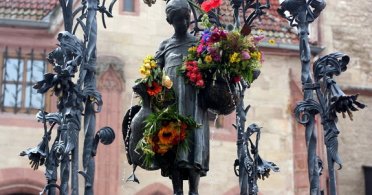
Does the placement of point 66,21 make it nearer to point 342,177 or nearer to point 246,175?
point 246,175

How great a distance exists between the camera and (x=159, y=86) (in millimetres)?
6004

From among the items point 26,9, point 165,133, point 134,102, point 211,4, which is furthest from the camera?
point 26,9

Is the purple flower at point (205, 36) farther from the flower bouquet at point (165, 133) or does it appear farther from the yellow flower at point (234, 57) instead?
the flower bouquet at point (165, 133)

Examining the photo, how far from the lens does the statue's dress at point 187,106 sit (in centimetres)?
583

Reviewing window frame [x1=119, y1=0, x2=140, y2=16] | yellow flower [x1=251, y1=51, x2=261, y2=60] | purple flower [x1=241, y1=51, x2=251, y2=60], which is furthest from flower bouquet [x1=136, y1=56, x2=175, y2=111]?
window frame [x1=119, y1=0, x2=140, y2=16]

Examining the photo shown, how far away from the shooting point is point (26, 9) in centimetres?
1834

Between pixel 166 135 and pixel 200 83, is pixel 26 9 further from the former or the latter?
pixel 166 135

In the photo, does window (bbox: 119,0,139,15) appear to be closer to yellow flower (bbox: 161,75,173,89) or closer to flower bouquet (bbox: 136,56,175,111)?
flower bouquet (bbox: 136,56,175,111)

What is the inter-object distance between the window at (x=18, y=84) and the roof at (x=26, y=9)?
100 cm

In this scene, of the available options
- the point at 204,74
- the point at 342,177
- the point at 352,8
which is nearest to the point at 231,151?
the point at 342,177

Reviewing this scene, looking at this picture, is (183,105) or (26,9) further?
(26,9)

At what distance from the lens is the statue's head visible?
6.24m

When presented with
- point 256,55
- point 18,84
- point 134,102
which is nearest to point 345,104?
point 256,55

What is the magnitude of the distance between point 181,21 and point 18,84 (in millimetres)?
11609
